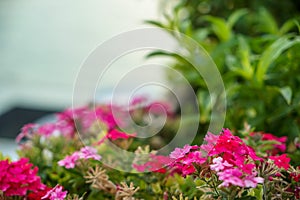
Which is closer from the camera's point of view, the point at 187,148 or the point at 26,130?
the point at 187,148

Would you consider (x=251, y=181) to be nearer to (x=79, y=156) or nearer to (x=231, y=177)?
(x=231, y=177)

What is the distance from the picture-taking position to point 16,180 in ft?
2.85

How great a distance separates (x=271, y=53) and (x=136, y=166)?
514mm

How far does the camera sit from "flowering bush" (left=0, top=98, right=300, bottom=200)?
737 mm

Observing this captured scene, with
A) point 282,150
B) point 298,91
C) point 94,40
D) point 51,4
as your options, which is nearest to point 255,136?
point 282,150

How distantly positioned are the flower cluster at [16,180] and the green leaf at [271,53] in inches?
27.4

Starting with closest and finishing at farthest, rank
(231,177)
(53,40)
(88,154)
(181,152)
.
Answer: (231,177)
(181,152)
(88,154)
(53,40)

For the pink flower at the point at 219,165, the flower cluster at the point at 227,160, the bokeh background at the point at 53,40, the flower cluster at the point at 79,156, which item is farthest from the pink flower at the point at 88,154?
the bokeh background at the point at 53,40

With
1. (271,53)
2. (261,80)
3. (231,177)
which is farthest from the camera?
(261,80)

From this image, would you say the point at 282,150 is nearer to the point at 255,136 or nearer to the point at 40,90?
the point at 255,136

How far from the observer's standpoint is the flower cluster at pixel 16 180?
87 centimetres

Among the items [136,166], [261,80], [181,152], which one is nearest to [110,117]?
[136,166]

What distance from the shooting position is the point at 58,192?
2.68ft

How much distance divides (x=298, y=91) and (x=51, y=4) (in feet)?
12.7
